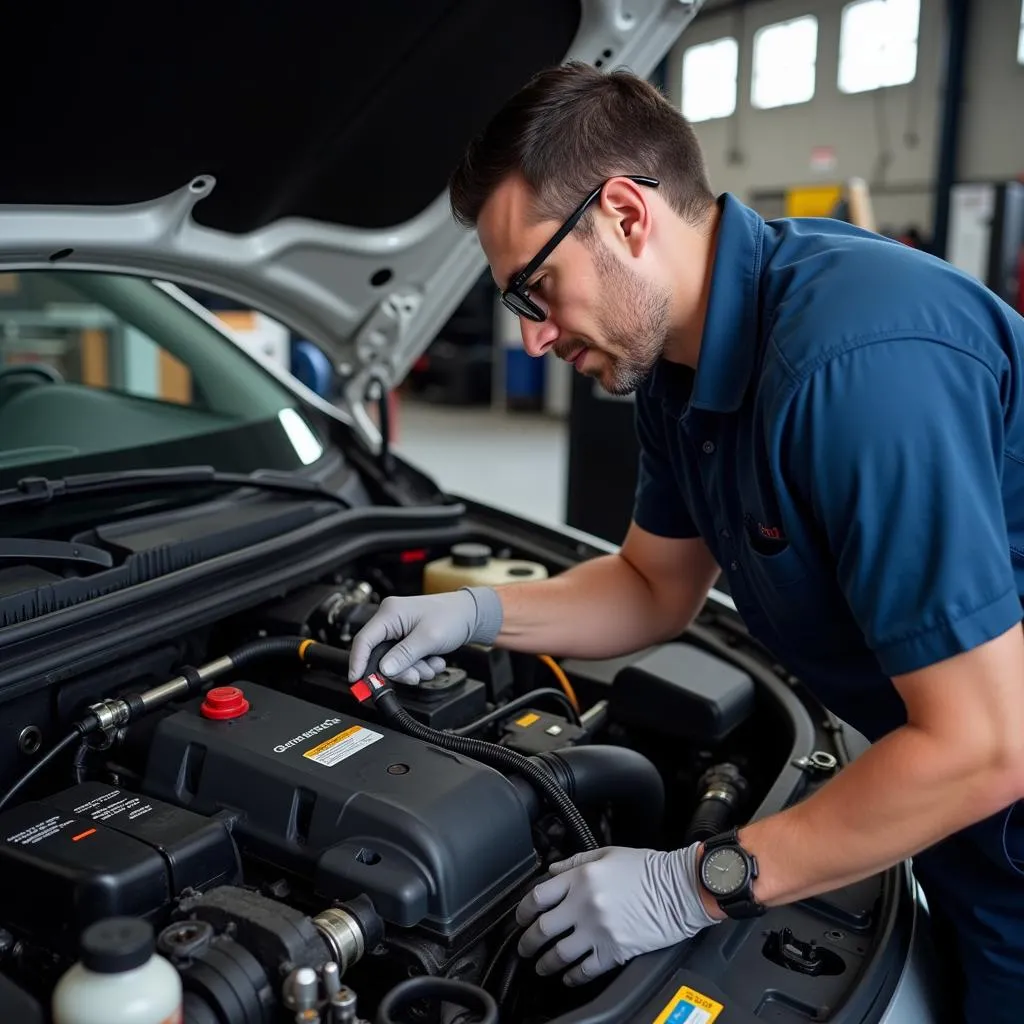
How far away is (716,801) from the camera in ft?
4.59

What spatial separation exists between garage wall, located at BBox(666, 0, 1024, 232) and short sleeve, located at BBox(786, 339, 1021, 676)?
752 cm

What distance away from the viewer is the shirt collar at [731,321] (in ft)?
4.03

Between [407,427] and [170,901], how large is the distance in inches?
315

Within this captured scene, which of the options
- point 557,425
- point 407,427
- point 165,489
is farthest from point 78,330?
point 557,425

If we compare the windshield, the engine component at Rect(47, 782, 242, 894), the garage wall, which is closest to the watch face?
the engine component at Rect(47, 782, 242, 894)

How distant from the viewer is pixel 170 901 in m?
1.05

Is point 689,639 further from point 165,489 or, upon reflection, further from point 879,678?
point 165,489

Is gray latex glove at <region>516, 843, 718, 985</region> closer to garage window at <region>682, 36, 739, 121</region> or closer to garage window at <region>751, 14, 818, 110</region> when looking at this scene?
garage window at <region>751, 14, 818, 110</region>

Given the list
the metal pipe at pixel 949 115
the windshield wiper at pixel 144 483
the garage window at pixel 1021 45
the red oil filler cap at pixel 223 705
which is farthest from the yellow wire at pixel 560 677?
the garage window at pixel 1021 45

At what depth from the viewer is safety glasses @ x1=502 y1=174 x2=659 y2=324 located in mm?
1182

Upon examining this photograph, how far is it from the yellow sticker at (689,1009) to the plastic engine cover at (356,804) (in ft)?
0.68

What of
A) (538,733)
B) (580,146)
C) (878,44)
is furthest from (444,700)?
(878,44)

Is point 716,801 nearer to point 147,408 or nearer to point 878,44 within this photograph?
point 147,408

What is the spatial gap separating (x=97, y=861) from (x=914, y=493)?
2.70ft
